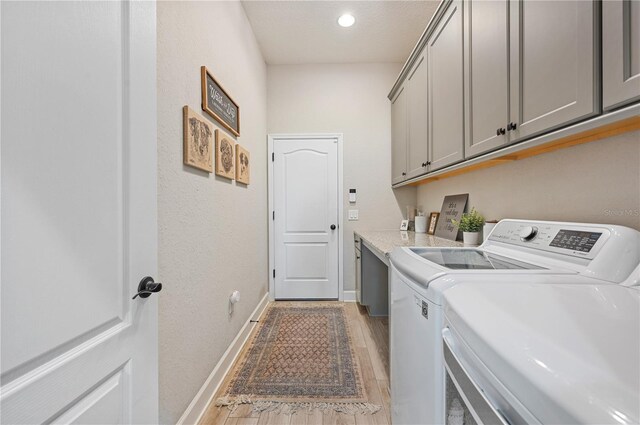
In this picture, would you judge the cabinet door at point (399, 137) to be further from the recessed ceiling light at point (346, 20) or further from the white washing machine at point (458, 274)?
the white washing machine at point (458, 274)

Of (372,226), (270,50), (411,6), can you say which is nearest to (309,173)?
(372,226)

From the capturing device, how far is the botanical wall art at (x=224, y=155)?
1725mm

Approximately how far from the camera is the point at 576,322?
0.48m

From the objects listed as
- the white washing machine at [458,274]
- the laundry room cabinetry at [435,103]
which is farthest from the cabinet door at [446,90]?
the white washing machine at [458,274]

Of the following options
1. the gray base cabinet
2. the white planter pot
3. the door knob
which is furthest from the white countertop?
the door knob

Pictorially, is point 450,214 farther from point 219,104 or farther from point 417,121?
point 219,104

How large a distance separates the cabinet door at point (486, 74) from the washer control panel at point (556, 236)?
414 millimetres

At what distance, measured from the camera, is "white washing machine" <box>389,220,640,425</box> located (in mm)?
784

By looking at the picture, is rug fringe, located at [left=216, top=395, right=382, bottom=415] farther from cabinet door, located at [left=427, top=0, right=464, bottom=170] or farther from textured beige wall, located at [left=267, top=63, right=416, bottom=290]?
textured beige wall, located at [left=267, top=63, right=416, bottom=290]

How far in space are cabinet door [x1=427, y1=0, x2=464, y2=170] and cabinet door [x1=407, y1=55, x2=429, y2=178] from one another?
0.11m

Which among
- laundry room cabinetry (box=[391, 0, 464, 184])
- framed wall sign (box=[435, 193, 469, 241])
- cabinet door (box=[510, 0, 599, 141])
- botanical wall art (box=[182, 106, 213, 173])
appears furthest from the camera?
framed wall sign (box=[435, 193, 469, 241])

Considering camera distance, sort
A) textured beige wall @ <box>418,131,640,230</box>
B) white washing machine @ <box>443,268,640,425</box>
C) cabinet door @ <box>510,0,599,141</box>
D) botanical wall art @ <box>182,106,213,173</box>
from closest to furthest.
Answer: white washing machine @ <box>443,268,640,425</box>
cabinet door @ <box>510,0,599,141</box>
textured beige wall @ <box>418,131,640,230</box>
botanical wall art @ <box>182,106,213,173</box>

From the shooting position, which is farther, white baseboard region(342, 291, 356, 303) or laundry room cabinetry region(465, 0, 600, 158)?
white baseboard region(342, 291, 356, 303)

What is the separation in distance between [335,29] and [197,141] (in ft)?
6.75
